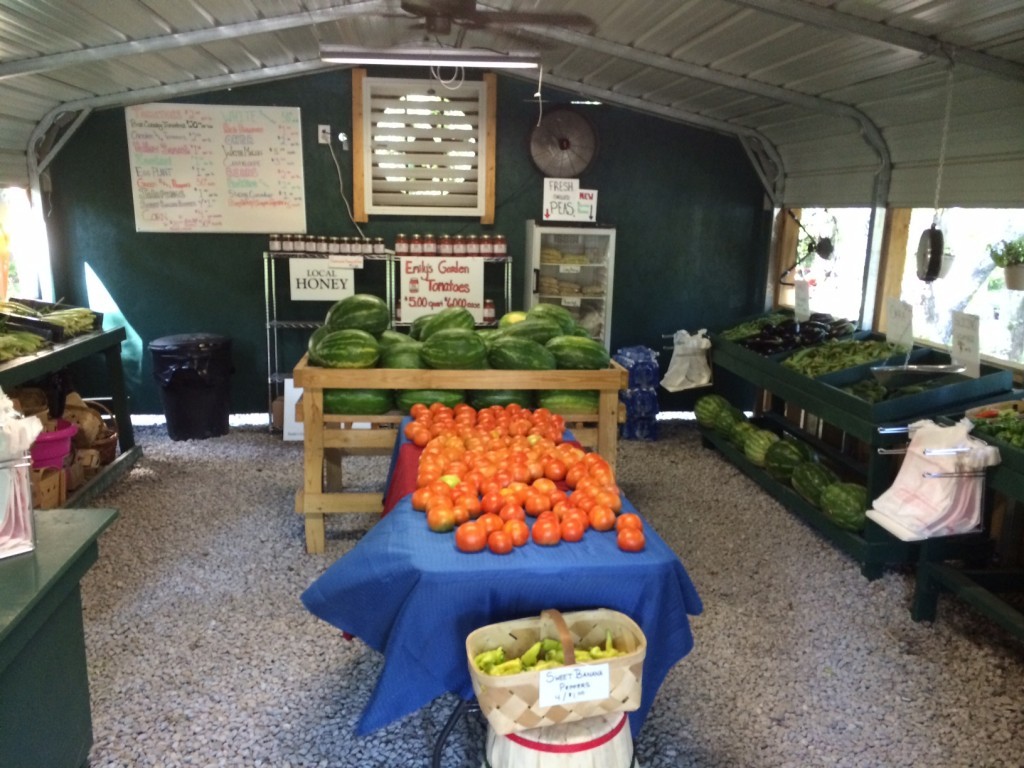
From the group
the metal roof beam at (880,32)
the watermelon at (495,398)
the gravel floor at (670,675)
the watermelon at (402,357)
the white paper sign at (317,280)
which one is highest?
the metal roof beam at (880,32)

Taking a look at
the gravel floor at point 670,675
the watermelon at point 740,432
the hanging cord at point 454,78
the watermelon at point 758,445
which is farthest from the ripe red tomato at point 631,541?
the hanging cord at point 454,78

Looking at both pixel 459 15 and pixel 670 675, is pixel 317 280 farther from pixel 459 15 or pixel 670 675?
pixel 670 675

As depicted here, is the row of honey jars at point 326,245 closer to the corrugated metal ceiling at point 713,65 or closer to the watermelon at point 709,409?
the corrugated metal ceiling at point 713,65

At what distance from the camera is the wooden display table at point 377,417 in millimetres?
3887

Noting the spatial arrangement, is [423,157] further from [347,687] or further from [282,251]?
[347,687]

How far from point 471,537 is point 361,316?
7.62 ft

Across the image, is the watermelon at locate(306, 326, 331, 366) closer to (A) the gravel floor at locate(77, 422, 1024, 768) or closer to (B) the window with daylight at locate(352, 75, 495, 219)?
(A) the gravel floor at locate(77, 422, 1024, 768)

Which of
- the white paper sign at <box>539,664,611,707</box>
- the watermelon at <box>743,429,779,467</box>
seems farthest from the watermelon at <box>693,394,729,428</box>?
the white paper sign at <box>539,664,611,707</box>

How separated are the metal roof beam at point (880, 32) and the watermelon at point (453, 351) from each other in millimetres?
2063

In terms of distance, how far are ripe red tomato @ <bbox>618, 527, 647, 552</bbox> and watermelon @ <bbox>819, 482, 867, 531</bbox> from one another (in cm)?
235

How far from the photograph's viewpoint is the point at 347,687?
3.00m

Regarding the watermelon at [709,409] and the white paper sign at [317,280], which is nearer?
the watermelon at [709,409]

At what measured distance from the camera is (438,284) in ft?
20.9

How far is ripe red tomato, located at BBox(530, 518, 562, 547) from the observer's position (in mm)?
2271
